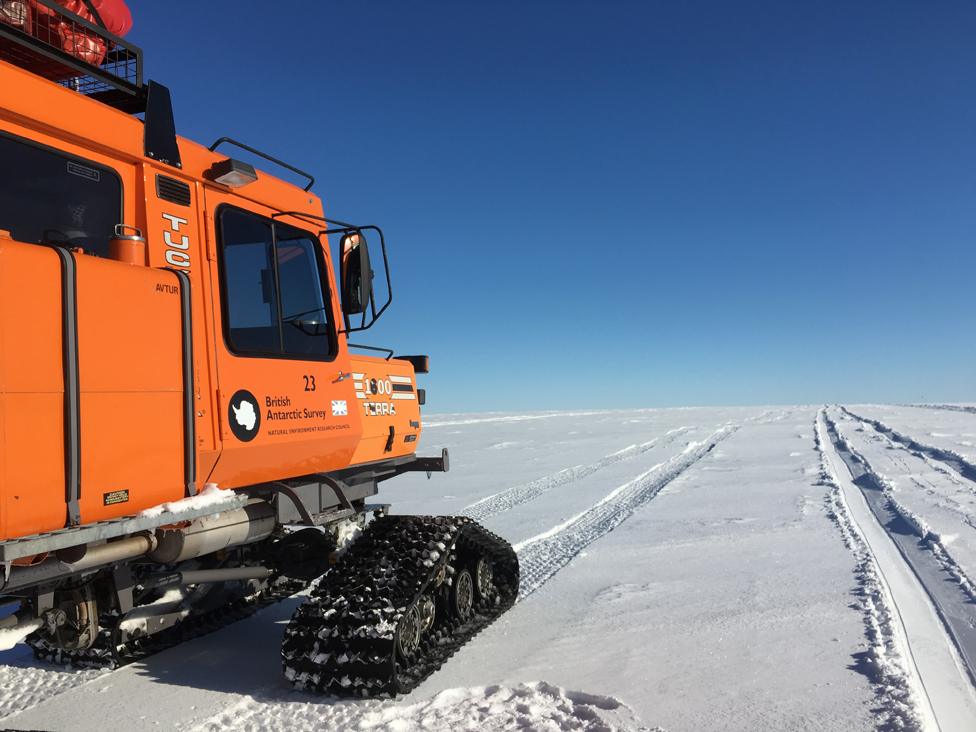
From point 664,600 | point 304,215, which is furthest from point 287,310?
point 664,600

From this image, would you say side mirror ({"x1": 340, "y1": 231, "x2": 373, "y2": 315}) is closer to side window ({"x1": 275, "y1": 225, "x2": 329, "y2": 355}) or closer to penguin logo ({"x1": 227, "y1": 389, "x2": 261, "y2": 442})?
side window ({"x1": 275, "y1": 225, "x2": 329, "y2": 355})

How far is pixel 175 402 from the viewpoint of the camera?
2.99 m

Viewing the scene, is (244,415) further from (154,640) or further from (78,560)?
(154,640)

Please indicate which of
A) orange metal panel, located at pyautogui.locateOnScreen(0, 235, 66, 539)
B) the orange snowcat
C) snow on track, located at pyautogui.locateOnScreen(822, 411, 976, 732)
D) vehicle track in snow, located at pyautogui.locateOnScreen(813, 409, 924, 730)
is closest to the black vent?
the orange snowcat

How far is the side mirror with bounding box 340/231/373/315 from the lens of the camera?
13.6 ft

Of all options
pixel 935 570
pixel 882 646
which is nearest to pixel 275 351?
pixel 882 646

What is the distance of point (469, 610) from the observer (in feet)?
15.1

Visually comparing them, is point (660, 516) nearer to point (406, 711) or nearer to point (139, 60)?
point (406, 711)

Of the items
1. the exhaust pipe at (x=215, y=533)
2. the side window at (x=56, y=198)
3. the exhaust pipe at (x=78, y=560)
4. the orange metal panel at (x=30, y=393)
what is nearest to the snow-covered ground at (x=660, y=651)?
the exhaust pipe at (x=215, y=533)

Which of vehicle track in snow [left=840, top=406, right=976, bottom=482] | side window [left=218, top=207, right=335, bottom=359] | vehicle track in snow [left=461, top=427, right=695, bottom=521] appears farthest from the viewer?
vehicle track in snow [left=840, top=406, right=976, bottom=482]

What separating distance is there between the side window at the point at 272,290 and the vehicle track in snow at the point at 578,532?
2635 mm

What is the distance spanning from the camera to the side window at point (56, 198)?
2.71 metres

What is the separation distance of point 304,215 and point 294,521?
1755 mm

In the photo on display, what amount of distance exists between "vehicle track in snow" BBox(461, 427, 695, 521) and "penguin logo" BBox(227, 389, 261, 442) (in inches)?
225
